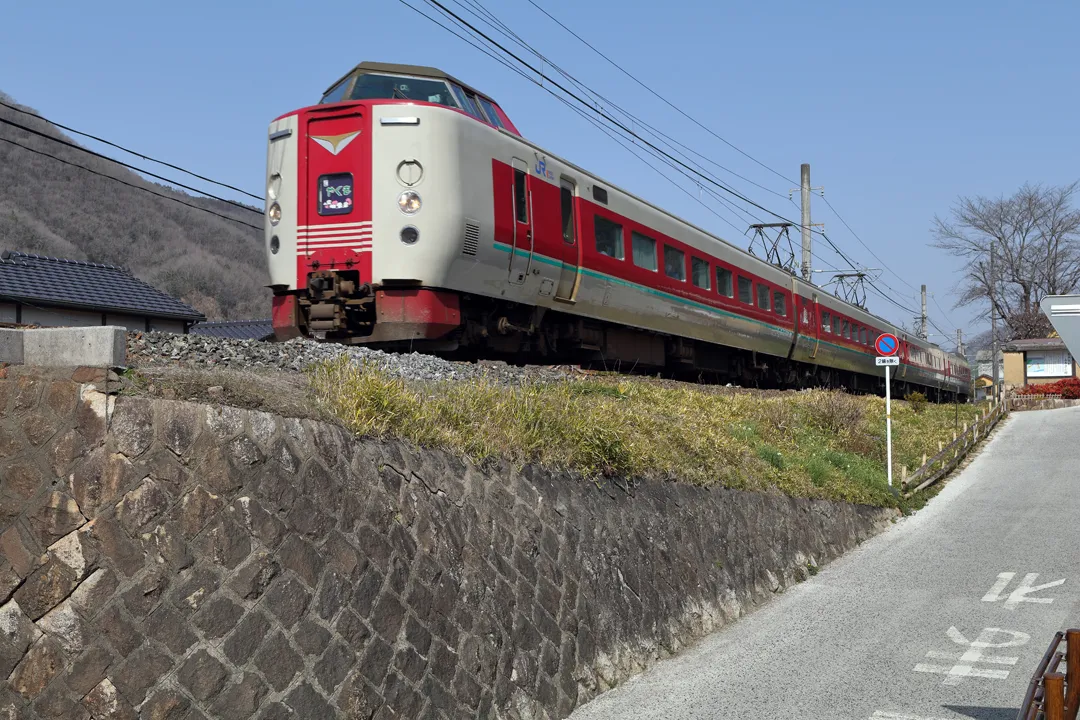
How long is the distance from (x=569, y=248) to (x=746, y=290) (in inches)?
340

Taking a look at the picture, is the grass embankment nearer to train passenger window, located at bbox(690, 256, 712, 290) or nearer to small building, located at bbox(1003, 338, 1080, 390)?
train passenger window, located at bbox(690, 256, 712, 290)

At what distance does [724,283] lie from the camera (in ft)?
65.6

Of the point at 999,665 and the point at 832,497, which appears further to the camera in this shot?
the point at 832,497

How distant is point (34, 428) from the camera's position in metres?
5.23

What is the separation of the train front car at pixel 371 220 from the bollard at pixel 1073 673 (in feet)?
25.8

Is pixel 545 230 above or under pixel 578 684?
above

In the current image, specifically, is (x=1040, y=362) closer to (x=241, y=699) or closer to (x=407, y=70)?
(x=407, y=70)

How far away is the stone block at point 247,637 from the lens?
5.25 metres

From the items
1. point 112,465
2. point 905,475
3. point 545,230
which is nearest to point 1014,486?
point 905,475

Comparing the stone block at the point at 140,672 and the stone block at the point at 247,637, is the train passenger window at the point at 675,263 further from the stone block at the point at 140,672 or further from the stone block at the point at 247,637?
the stone block at the point at 140,672

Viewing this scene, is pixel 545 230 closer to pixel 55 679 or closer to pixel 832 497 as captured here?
pixel 832 497

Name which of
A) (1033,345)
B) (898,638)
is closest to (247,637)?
(898,638)

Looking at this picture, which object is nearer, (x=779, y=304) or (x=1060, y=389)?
(x=779, y=304)

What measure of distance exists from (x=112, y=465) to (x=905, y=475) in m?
15.8
